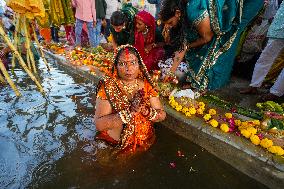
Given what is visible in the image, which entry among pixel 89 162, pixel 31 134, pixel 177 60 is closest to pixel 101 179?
pixel 89 162

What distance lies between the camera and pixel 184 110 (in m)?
4.04

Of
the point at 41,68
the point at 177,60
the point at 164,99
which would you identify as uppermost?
the point at 177,60

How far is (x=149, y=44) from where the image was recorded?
6.08 m

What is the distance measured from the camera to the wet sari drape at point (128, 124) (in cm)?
325

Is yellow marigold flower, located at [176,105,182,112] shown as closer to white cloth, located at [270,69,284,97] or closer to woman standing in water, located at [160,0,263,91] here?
woman standing in water, located at [160,0,263,91]

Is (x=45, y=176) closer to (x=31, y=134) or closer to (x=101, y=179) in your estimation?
(x=101, y=179)

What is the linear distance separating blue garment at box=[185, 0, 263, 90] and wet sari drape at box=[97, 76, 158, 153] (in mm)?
1516

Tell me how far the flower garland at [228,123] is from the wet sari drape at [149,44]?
1.79 metres

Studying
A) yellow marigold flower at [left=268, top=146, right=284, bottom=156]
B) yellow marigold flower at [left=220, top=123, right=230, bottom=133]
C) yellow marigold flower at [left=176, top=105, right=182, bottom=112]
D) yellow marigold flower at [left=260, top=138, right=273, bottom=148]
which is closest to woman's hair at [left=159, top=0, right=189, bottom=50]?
yellow marigold flower at [left=176, top=105, right=182, bottom=112]

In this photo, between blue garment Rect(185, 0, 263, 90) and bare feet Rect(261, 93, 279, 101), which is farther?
bare feet Rect(261, 93, 279, 101)

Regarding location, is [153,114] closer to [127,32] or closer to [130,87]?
[130,87]

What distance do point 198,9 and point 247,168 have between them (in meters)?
2.49

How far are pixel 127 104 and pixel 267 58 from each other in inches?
110

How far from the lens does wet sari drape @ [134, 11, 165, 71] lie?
5.84 m
